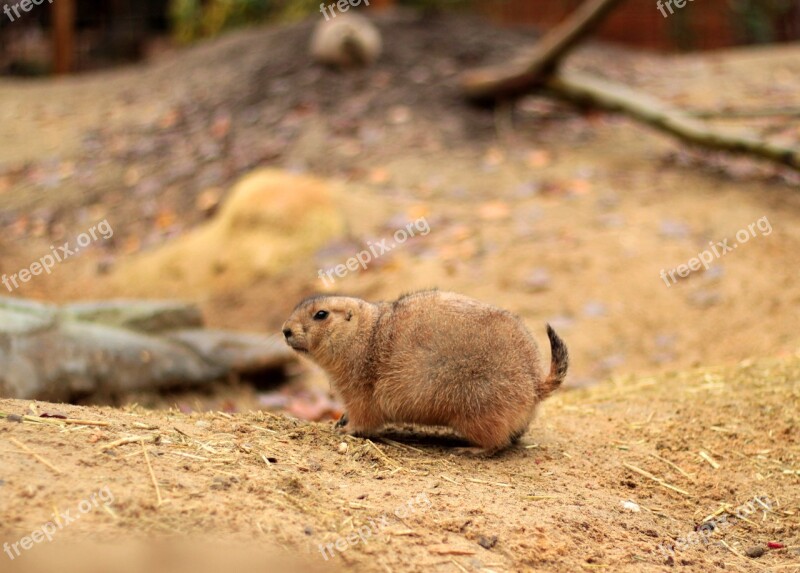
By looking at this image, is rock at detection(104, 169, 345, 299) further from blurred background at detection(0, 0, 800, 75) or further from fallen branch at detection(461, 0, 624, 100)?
blurred background at detection(0, 0, 800, 75)

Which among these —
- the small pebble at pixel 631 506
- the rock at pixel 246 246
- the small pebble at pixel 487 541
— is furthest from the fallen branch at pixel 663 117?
the small pebble at pixel 487 541

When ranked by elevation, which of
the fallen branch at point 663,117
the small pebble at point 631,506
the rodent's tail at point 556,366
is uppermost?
the rodent's tail at point 556,366

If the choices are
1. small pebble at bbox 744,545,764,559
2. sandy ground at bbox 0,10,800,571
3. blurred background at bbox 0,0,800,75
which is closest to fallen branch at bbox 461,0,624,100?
sandy ground at bbox 0,10,800,571

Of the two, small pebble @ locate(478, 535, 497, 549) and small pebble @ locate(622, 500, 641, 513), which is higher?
small pebble @ locate(478, 535, 497, 549)

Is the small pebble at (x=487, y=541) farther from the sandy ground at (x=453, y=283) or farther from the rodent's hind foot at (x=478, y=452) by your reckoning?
the rodent's hind foot at (x=478, y=452)

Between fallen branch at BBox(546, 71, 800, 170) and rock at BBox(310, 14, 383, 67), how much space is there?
289cm

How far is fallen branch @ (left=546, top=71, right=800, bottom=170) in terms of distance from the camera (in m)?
10.7

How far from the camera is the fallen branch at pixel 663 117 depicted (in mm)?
10656

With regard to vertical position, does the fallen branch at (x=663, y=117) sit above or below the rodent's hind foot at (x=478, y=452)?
below

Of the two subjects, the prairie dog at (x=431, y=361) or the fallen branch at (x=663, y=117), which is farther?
the fallen branch at (x=663, y=117)

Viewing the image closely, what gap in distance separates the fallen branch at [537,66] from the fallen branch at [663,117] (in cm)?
31

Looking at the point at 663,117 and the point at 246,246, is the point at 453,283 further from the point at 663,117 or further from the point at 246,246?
the point at 663,117

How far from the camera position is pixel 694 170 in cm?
1169

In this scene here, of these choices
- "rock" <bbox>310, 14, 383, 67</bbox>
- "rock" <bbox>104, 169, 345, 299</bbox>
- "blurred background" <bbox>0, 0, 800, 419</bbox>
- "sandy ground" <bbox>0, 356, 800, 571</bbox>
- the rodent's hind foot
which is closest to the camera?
"sandy ground" <bbox>0, 356, 800, 571</bbox>
